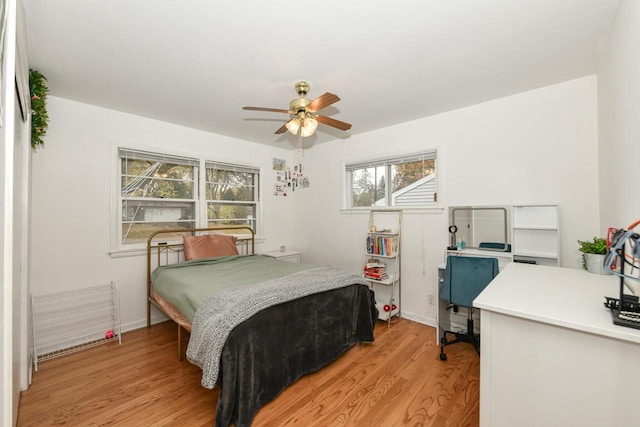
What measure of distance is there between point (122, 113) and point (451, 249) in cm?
384

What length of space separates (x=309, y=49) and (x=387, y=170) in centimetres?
206

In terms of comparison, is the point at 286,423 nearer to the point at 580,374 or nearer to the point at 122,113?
the point at 580,374

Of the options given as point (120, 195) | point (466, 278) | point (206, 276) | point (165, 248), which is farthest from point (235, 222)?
point (466, 278)

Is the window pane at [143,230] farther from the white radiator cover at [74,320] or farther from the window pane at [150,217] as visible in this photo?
the white radiator cover at [74,320]

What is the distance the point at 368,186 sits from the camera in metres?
3.86

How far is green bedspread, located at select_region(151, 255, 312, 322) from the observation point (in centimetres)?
216

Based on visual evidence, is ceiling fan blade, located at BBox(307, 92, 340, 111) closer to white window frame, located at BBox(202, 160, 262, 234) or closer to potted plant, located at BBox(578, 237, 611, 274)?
potted plant, located at BBox(578, 237, 611, 274)

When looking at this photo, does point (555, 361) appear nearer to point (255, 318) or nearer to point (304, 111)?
point (255, 318)

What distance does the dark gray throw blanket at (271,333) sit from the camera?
165 cm

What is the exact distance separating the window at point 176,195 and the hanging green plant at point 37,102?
0.78 metres

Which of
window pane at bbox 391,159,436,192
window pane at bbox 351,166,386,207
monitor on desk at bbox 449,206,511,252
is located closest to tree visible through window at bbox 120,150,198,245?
window pane at bbox 351,166,386,207

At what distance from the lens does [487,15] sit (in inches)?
63.5

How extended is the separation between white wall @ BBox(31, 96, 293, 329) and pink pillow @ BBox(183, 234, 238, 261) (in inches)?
19.9

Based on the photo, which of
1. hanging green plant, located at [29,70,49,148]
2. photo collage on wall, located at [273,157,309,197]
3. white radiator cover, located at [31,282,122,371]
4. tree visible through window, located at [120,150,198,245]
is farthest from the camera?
photo collage on wall, located at [273,157,309,197]
